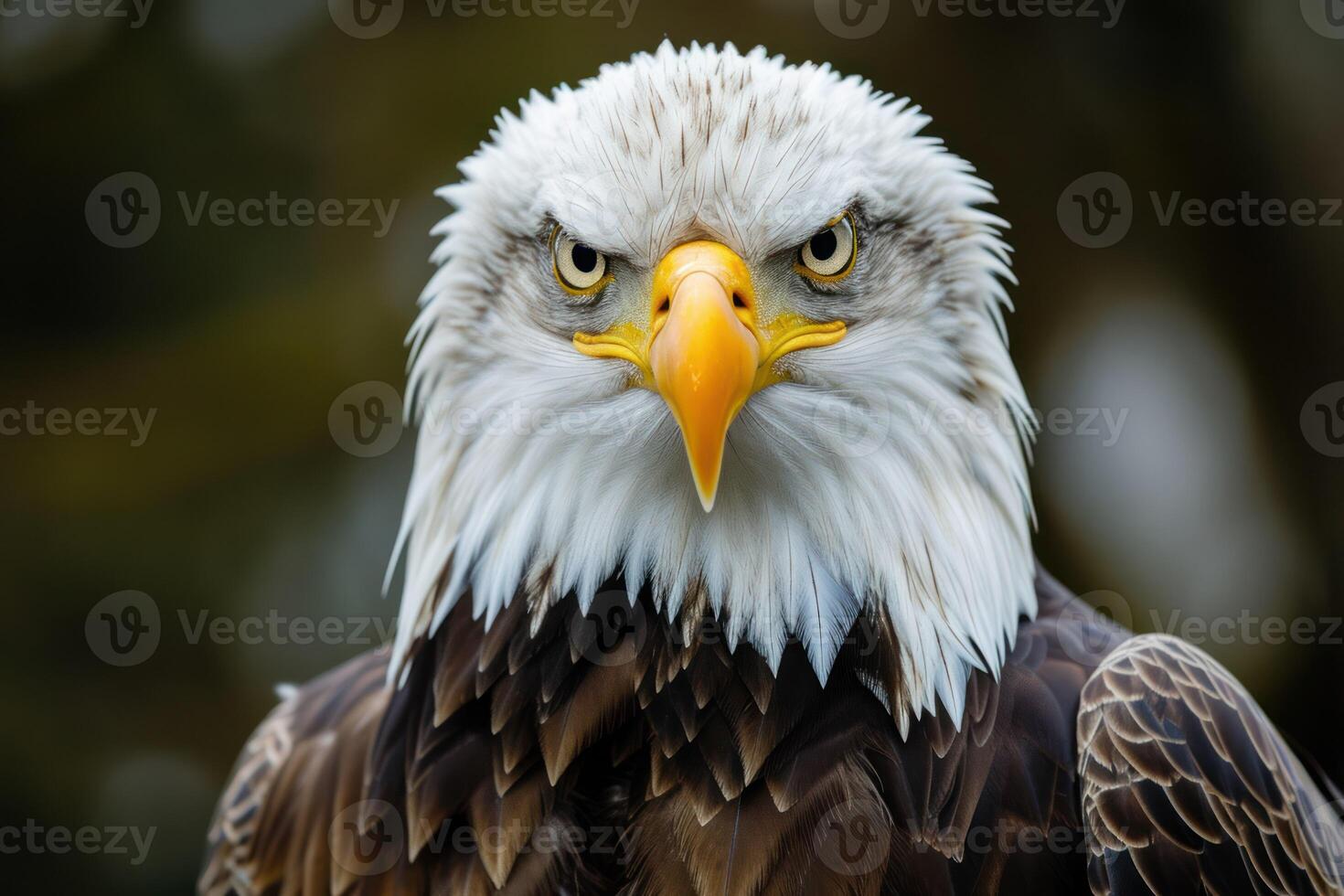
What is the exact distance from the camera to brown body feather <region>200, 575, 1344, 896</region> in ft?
5.66

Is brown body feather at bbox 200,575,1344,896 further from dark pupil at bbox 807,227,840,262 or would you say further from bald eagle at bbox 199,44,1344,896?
dark pupil at bbox 807,227,840,262

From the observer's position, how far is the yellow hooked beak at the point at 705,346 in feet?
5.11

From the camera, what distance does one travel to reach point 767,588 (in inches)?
70.9

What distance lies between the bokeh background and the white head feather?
90.9 inches

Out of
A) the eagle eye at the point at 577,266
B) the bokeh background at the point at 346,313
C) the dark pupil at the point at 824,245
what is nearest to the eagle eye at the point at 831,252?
the dark pupil at the point at 824,245

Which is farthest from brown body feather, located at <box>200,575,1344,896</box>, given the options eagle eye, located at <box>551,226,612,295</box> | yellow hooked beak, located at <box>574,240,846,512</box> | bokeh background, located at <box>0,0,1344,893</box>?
bokeh background, located at <box>0,0,1344,893</box>

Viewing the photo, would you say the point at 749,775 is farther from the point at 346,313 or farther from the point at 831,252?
the point at 346,313

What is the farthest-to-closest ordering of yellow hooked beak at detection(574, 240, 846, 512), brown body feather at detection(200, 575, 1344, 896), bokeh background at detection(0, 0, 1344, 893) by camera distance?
bokeh background at detection(0, 0, 1344, 893) < brown body feather at detection(200, 575, 1344, 896) < yellow hooked beak at detection(574, 240, 846, 512)

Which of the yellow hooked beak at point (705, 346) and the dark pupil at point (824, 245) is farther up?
the dark pupil at point (824, 245)

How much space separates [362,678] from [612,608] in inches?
37.4

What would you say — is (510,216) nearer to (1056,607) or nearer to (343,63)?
(1056,607)

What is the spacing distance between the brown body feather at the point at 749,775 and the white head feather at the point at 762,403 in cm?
7

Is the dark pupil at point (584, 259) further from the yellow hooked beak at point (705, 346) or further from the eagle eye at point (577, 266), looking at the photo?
the yellow hooked beak at point (705, 346)

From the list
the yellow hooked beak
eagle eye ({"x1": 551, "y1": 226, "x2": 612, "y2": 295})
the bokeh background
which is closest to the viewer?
the yellow hooked beak
